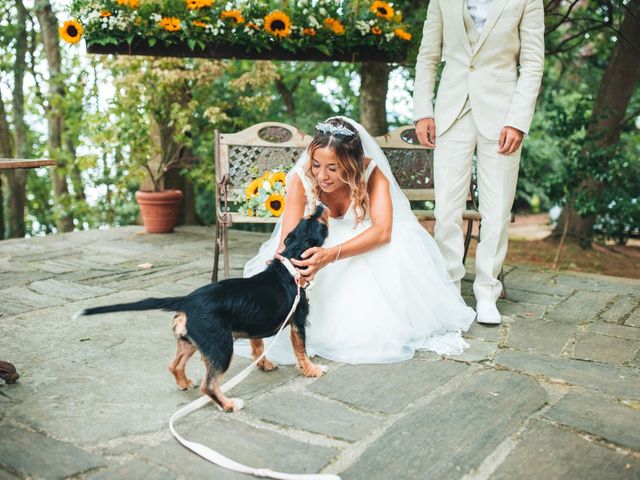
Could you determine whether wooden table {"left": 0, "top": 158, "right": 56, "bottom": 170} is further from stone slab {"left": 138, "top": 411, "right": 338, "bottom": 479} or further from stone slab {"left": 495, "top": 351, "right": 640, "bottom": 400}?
stone slab {"left": 495, "top": 351, "right": 640, "bottom": 400}

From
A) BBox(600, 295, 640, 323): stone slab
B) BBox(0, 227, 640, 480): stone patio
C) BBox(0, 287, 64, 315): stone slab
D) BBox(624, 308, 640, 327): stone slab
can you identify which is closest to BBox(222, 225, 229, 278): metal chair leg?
BBox(0, 227, 640, 480): stone patio

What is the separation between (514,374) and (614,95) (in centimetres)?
526

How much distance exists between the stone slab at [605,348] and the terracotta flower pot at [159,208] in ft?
15.8

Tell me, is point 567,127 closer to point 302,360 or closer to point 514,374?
point 514,374

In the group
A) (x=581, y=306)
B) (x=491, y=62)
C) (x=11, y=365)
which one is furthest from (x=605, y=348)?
(x=11, y=365)

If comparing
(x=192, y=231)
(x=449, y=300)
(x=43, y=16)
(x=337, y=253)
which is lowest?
(x=192, y=231)

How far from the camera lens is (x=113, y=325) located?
3.54 meters

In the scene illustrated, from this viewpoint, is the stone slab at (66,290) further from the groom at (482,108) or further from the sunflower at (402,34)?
the sunflower at (402,34)

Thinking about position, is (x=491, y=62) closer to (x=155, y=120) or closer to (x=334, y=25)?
(x=334, y=25)

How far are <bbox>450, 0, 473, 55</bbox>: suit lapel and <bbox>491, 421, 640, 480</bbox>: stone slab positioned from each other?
91.5 inches

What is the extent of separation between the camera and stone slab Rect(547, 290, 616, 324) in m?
3.83

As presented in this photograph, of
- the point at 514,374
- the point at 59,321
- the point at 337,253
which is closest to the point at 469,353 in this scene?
the point at 514,374

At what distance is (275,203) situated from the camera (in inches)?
162

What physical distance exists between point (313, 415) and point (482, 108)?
2.20 m
